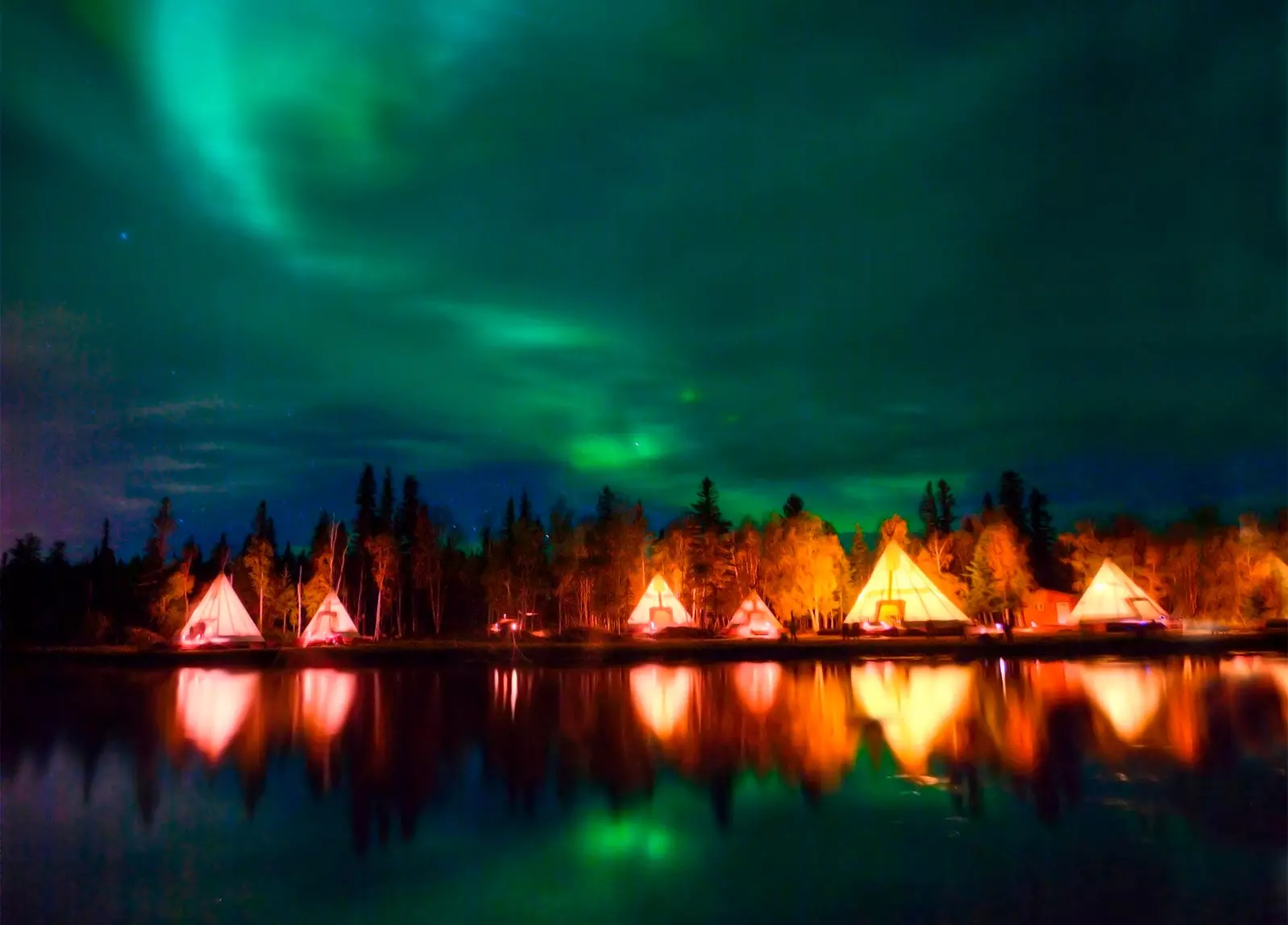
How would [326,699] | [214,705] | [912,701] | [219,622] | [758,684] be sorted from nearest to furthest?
[912,701] < [214,705] < [326,699] < [758,684] < [219,622]

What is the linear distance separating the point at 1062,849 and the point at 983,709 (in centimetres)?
858

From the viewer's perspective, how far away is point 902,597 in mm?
37844

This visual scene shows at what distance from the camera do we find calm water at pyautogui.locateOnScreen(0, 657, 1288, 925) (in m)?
6.43

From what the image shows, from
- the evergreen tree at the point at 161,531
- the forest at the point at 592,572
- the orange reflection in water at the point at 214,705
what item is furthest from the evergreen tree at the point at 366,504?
the orange reflection in water at the point at 214,705

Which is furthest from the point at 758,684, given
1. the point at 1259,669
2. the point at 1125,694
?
the point at 1259,669

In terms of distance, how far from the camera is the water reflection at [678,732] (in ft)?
32.9

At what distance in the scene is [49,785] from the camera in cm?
1050

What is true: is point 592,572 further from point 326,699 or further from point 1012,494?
point 1012,494

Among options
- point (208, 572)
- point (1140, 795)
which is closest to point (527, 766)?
point (1140, 795)

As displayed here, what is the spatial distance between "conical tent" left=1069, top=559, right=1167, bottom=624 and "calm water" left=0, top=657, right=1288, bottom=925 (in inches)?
1012

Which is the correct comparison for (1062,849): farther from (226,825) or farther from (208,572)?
(208,572)

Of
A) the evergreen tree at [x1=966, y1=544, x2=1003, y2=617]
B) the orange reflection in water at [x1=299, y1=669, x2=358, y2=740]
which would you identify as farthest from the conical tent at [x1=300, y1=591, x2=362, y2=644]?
the evergreen tree at [x1=966, y1=544, x2=1003, y2=617]

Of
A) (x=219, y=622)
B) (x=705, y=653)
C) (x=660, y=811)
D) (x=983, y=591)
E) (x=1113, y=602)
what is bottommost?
(x=705, y=653)

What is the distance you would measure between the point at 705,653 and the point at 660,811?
22.1m
